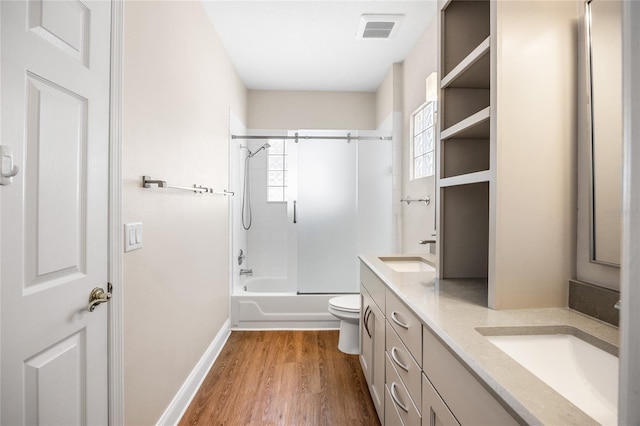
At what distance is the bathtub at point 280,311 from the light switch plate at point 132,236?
1.97 metres

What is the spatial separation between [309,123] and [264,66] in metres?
0.88

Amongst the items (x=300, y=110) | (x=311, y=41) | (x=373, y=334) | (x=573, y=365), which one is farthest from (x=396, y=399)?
(x=300, y=110)

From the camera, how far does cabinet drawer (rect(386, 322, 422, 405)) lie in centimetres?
116

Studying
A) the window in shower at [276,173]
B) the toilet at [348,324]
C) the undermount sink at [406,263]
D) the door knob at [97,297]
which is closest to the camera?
the door knob at [97,297]

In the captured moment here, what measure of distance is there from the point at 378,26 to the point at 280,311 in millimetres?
2630

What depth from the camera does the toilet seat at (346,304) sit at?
268cm

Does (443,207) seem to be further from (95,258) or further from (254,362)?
(254,362)

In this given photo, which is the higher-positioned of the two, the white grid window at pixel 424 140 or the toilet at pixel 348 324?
the white grid window at pixel 424 140

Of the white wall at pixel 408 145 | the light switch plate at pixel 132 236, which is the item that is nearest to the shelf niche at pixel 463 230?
the white wall at pixel 408 145

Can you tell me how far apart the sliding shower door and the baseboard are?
1.06m

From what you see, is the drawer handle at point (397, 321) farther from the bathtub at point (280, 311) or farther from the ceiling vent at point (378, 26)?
the ceiling vent at point (378, 26)

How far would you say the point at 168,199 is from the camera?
5.81ft

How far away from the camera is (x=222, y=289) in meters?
2.96

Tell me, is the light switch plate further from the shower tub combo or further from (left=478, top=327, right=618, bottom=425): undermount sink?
the shower tub combo
